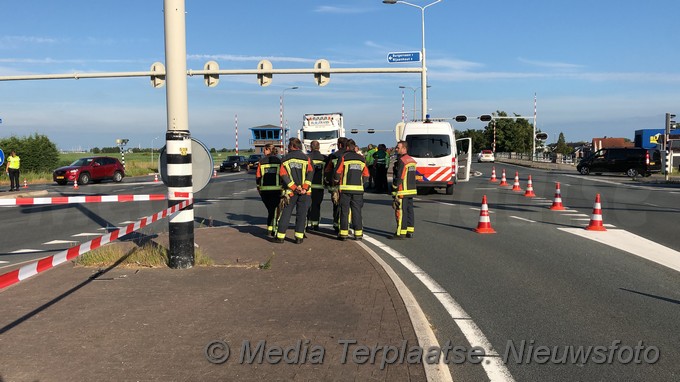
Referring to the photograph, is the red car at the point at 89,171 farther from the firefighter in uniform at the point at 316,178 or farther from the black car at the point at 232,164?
the firefighter in uniform at the point at 316,178

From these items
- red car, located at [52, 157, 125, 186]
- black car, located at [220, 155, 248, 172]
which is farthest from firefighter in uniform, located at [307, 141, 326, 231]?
black car, located at [220, 155, 248, 172]

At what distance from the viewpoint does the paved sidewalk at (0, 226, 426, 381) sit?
4090 millimetres

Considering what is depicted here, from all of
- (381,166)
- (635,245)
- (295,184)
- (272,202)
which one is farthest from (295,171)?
(381,166)

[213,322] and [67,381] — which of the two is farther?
[213,322]

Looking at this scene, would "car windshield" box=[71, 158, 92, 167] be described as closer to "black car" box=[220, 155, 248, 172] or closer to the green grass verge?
"black car" box=[220, 155, 248, 172]

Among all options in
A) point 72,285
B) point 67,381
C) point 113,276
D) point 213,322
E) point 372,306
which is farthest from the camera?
point 113,276

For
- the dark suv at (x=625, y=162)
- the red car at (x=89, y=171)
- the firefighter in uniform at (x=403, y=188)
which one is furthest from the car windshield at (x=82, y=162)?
the dark suv at (x=625, y=162)

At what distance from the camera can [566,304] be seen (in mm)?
6266

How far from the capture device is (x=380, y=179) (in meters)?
23.4

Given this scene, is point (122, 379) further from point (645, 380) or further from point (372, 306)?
point (645, 380)

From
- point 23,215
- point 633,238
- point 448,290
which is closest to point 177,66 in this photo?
point 448,290

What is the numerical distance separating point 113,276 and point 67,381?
3.49 meters

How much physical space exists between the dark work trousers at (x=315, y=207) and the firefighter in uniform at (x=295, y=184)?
1336 mm

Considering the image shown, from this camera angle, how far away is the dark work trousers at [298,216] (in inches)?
393
